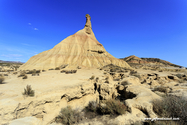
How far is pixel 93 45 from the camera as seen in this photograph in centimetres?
3784

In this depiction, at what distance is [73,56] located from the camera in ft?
A: 104

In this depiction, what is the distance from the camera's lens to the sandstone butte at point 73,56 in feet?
87.8

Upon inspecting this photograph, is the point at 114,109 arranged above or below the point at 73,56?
below

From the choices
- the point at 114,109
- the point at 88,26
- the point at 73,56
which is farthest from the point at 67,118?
the point at 88,26

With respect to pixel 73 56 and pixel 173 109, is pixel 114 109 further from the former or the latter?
pixel 73 56

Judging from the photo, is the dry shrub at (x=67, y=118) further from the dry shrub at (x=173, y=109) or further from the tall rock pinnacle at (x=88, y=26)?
the tall rock pinnacle at (x=88, y=26)

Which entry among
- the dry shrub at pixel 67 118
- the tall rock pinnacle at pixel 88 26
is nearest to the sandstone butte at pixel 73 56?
the tall rock pinnacle at pixel 88 26

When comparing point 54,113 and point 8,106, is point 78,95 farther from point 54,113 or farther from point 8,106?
point 8,106

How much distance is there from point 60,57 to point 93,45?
1584 centimetres

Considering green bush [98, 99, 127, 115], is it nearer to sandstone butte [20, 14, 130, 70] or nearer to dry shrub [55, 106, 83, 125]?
dry shrub [55, 106, 83, 125]

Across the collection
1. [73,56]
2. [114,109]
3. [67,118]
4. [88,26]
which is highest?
[88,26]

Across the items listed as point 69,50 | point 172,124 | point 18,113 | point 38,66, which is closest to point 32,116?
point 18,113

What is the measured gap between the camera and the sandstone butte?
87.8 feet

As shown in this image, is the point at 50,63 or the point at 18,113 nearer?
the point at 18,113
